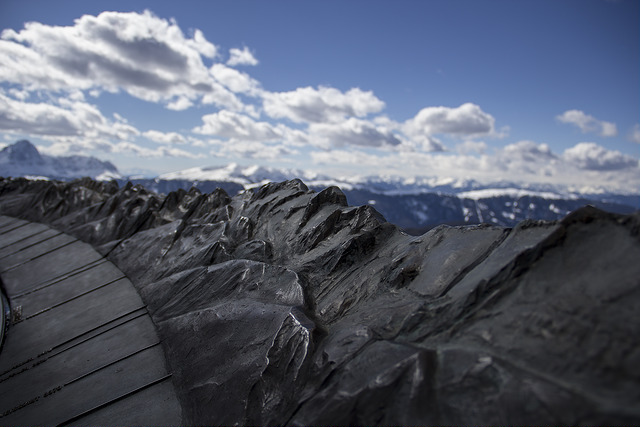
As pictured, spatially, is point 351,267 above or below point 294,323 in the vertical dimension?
above

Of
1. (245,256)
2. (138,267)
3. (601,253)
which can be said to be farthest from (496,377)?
(138,267)

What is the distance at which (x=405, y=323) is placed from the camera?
7105 millimetres

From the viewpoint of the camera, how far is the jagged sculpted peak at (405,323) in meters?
4.84

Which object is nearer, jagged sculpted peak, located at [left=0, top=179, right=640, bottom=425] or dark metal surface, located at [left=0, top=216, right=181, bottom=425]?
jagged sculpted peak, located at [left=0, top=179, right=640, bottom=425]

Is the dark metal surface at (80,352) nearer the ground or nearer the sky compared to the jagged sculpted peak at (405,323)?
nearer the ground

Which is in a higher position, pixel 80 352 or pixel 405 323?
pixel 405 323

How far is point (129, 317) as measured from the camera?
12.4 meters

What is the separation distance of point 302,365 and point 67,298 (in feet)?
41.7

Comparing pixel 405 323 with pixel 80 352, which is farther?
pixel 80 352

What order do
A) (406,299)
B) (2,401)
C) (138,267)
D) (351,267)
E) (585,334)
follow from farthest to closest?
(138,267)
(351,267)
(2,401)
(406,299)
(585,334)

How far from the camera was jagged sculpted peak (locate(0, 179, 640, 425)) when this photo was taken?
484cm

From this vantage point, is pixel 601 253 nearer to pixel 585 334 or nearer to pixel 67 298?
pixel 585 334

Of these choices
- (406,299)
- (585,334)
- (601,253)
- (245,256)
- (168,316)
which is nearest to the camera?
(585,334)

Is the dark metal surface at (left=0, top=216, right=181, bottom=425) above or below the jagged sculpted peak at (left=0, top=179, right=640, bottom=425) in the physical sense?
below
